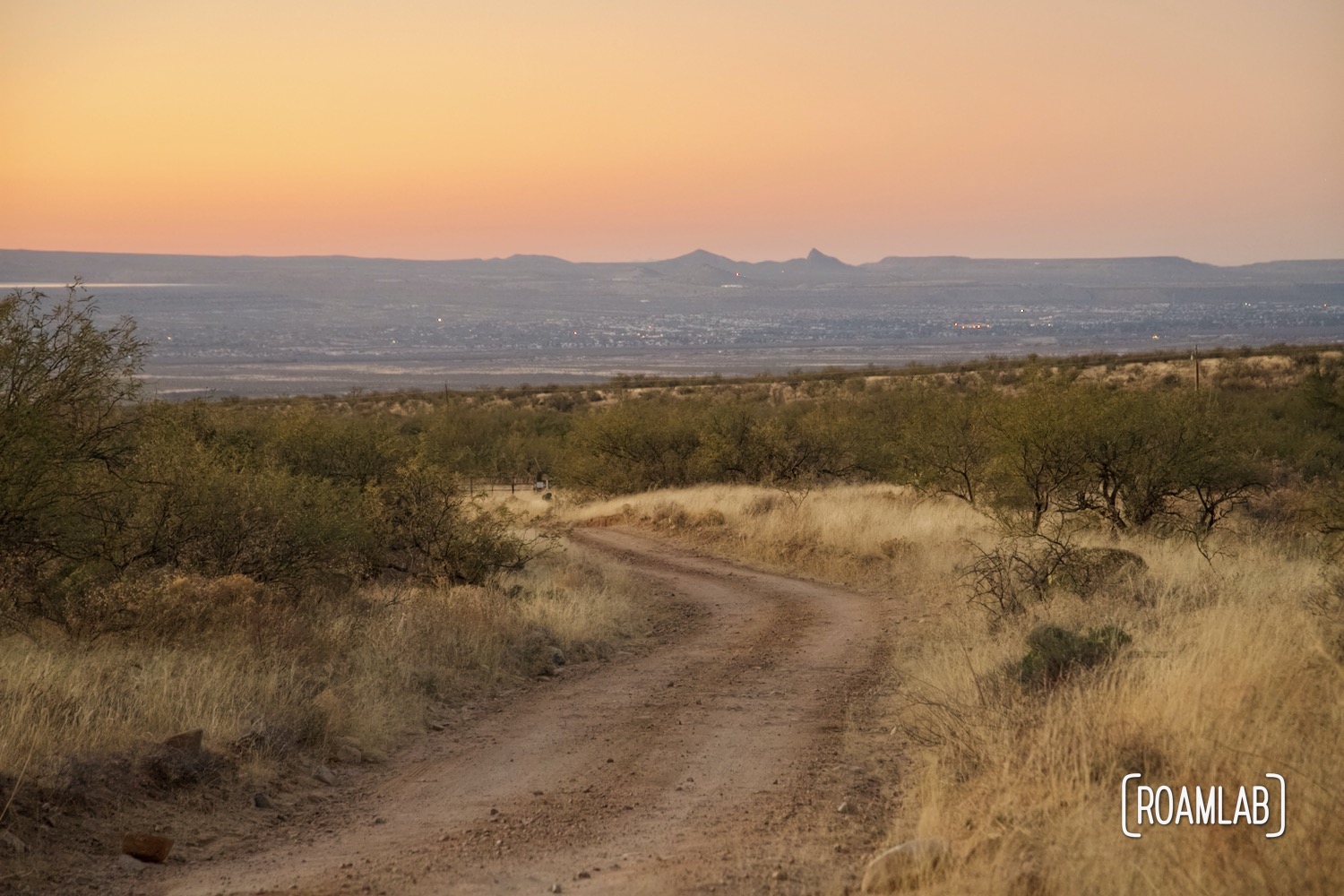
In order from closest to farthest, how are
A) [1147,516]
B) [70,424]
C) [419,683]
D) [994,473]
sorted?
[419,683], [70,424], [1147,516], [994,473]

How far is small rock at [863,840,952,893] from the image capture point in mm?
5375

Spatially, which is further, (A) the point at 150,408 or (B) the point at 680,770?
(A) the point at 150,408

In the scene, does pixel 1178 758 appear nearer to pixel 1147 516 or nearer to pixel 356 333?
pixel 1147 516

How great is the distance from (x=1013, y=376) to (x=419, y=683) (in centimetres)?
6159

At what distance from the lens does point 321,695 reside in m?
8.75

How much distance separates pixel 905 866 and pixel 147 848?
13.1 feet

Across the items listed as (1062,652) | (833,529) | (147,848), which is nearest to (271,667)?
(147,848)

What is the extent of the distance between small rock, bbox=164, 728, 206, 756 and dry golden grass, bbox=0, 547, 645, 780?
18 cm

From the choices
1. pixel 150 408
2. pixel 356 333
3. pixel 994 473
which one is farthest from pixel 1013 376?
pixel 356 333

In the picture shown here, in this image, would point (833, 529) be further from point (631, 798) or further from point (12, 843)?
point (12, 843)

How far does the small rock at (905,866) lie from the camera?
538cm

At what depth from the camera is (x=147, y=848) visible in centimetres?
616

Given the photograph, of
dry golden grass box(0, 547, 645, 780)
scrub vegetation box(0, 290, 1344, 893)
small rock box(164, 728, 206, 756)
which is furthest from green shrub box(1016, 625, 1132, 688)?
small rock box(164, 728, 206, 756)

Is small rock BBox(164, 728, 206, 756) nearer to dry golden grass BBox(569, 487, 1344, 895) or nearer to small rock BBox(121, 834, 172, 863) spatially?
small rock BBox(121, 834, 172, 863)
